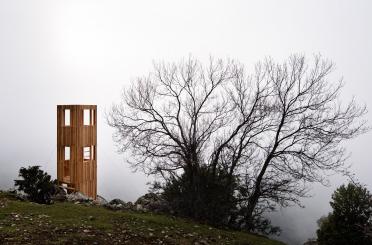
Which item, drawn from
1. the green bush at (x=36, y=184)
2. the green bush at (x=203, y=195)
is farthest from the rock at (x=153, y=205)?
the green bush at (x=36, y=184)

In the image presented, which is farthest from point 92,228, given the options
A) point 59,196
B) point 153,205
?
point 153,205

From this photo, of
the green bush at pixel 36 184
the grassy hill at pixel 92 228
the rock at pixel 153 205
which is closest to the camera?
the grassy hill at pixel 92 228

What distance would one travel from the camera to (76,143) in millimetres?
26203

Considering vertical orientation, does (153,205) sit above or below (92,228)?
above

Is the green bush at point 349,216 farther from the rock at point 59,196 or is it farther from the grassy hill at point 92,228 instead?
the rock at point 59,196

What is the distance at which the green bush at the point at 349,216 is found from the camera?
18.5 meters

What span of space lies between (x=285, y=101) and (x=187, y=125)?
17.3ft

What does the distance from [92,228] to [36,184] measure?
805cm

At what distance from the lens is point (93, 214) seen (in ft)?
55.6

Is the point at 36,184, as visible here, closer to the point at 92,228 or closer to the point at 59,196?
the point at 59,196

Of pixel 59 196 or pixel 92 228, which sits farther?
pixel 59 196

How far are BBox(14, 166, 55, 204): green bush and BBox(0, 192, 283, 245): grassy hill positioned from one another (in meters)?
2.72

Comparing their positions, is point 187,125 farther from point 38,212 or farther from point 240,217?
A: point 38,212

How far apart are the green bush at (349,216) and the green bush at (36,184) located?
13.4 meters
